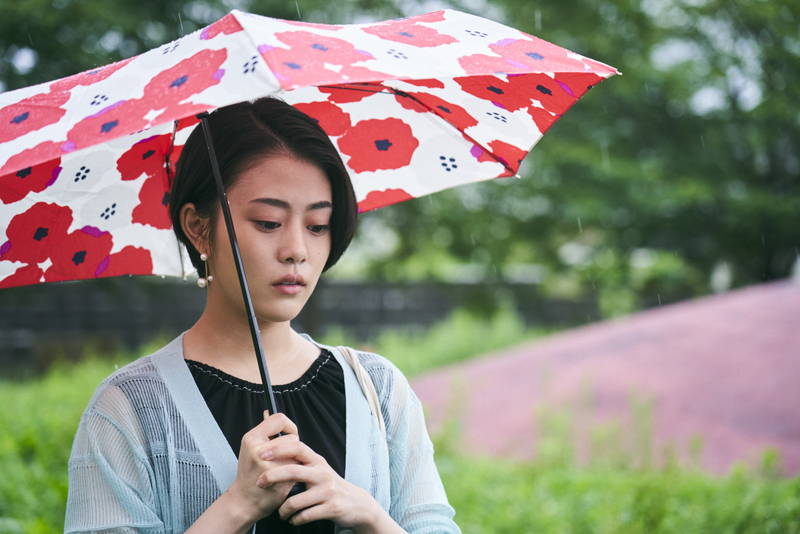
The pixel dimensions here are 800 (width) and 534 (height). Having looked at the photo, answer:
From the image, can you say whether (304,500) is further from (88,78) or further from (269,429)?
(88,78)

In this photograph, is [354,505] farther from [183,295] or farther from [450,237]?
[183,295]

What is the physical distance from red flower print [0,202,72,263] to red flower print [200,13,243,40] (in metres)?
0.72

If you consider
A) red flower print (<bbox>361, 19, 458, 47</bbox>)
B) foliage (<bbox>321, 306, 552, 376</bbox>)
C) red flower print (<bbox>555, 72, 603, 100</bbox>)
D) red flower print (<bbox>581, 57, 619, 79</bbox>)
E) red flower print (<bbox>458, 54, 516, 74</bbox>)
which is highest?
red flower print (<bbox>361, 19, 458, 47</bbox>)

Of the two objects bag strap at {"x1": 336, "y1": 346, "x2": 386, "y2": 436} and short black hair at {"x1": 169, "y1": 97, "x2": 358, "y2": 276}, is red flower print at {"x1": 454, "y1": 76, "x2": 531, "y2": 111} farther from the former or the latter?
bag strap at {"x1": 336, "y1": 346, "x2": 386, "y2": 436}

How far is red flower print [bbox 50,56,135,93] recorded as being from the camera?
65.1 inches

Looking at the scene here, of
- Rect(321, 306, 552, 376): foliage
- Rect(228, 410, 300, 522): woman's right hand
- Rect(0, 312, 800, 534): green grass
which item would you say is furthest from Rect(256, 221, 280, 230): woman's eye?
Rect(321, 306, 552, 376): foliage

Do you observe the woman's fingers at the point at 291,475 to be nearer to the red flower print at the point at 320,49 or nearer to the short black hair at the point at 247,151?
the short black hair at the point at 247,151

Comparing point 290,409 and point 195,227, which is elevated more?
point 195,227

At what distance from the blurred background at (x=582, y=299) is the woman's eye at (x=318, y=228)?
261cm

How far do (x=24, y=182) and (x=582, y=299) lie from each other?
1330cm

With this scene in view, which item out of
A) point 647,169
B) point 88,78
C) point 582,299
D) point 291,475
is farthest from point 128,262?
point 582,299

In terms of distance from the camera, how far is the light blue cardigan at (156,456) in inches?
59.9

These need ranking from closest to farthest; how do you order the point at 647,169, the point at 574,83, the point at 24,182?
the point at 24,182 → the point at 574,83 → the point at 647,169

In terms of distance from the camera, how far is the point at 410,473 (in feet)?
5.85
